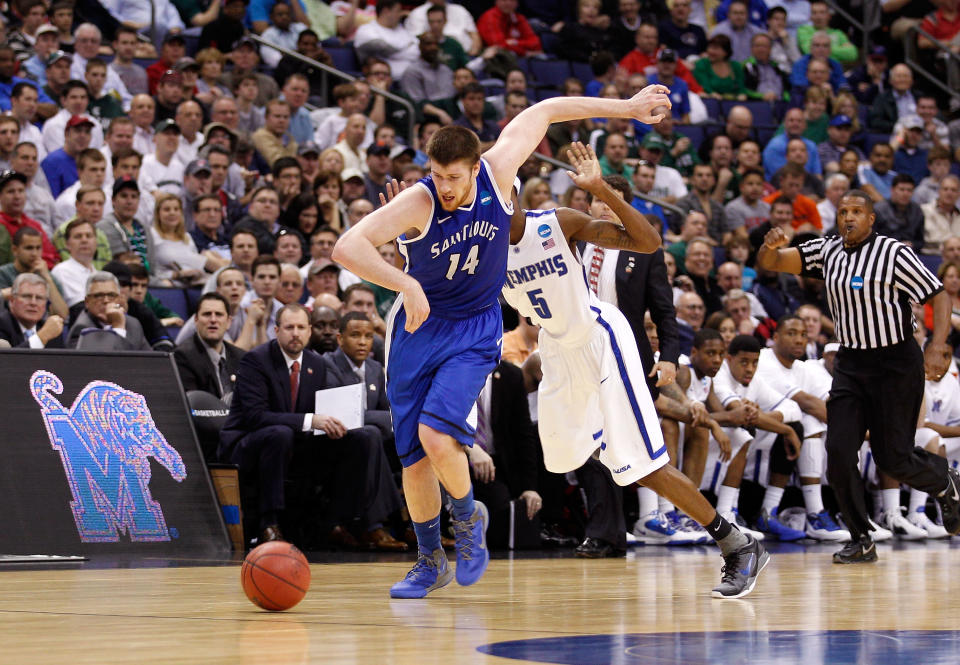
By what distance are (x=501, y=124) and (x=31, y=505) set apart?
8.12 meters

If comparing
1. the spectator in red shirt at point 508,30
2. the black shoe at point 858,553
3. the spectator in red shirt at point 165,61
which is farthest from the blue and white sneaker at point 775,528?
the spectator in red shirt at point 508,30

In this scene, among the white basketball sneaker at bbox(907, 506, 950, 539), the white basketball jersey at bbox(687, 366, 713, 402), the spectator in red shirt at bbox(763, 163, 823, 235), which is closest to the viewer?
the white basketball jersey at bbox(687, 366, 713, 402)

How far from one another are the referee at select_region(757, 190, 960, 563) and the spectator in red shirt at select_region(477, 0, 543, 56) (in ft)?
30.9

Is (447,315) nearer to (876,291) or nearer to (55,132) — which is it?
(876,291)

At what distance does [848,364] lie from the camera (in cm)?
831

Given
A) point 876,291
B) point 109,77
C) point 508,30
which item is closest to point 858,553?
point 876,291

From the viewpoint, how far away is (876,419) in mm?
8227

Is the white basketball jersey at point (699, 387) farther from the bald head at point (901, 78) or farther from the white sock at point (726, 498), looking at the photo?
the bald head at point (901, 78)

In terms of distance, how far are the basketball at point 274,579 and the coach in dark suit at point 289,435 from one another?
3.44 metres

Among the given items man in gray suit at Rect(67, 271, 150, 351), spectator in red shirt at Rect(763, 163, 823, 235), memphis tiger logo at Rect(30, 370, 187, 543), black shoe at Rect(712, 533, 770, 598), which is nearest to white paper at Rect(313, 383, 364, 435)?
memphis tiger logo at Rect(30, 370, 187, 543)

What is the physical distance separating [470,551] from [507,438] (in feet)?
11.8

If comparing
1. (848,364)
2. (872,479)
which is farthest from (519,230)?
(872,479)

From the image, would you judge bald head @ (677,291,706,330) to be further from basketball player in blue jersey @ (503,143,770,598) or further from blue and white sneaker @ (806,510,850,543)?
basketball player in blue jersey @ (503,143,770,598)

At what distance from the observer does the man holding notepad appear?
8695 mm
